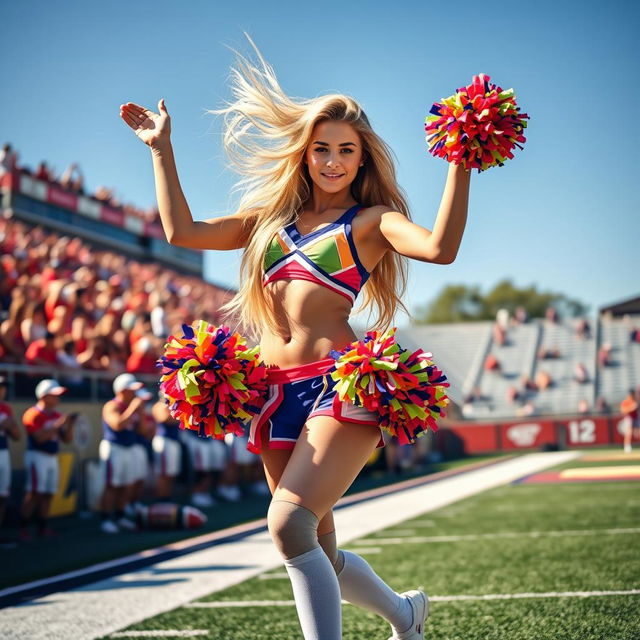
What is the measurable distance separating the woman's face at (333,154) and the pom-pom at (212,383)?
26.8 inches

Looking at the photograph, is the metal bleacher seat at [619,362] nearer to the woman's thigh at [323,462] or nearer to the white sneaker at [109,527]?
the white sneaker at [109,527]

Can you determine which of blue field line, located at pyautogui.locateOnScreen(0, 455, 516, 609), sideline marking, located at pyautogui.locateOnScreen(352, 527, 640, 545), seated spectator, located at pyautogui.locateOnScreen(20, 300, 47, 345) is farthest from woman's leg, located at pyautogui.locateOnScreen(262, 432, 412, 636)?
seated spectator, located at pyautogui.locateOnScreen(20, 300, 47, 345)

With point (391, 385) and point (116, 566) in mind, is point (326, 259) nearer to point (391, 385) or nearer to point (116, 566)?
point (391, 385)

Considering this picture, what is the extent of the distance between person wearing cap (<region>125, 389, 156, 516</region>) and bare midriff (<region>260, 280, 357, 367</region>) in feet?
23.3

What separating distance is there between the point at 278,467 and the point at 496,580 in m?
3.07

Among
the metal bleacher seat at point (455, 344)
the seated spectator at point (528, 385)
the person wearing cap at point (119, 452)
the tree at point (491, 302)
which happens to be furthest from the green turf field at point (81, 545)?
the tree at point (491, 302)

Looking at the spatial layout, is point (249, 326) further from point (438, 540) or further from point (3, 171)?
point (3, 171)

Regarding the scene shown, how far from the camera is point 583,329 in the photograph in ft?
144

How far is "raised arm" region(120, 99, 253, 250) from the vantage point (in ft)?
10.6

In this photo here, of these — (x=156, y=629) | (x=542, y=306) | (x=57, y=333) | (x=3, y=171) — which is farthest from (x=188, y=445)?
(x=542, y=306)

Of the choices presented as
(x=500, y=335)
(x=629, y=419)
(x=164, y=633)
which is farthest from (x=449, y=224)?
(x=500, y=335)

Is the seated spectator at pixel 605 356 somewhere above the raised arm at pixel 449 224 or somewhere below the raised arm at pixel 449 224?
below

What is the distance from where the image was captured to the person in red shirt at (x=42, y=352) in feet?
34.4

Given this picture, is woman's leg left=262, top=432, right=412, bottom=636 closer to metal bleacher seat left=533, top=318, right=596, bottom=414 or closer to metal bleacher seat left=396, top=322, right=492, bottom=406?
metal bleacher seat left=533, top=318, right=596, bottom=414
